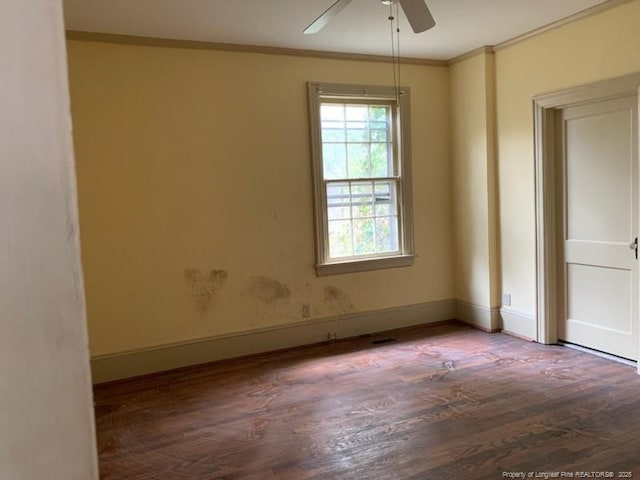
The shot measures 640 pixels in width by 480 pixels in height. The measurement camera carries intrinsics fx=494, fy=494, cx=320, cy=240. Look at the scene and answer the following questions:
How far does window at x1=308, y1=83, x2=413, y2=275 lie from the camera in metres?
4.46

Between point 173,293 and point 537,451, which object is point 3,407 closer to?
point 537,451

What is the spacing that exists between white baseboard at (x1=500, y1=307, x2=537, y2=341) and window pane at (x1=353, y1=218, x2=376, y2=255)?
1.37 m

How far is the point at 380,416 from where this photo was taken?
3.01 m

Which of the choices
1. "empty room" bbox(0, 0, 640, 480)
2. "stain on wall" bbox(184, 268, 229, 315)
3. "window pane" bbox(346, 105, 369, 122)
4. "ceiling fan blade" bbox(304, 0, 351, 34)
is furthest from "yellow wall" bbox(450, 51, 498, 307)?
"stain on wall" bbox(184, 268, 229, 315)

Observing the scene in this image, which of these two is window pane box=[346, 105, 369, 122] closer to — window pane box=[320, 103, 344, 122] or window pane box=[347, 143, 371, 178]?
window pane box=[320, 103, 344, 122]

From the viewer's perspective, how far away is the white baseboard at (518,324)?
4328 mm

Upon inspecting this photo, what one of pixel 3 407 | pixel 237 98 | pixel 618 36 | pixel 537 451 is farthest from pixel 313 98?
pixel 3 407

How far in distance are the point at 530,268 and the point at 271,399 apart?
2499 mm

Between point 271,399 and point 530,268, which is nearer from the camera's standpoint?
point 271,399

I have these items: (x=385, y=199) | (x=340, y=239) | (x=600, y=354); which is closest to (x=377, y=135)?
(x=385, y=199)

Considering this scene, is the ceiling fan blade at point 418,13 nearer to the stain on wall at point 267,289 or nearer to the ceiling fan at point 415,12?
the ceiling fan at point 415,12

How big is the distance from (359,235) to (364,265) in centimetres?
29

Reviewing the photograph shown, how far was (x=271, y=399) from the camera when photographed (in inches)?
132

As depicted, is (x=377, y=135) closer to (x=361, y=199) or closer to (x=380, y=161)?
(x=380, y=161)
